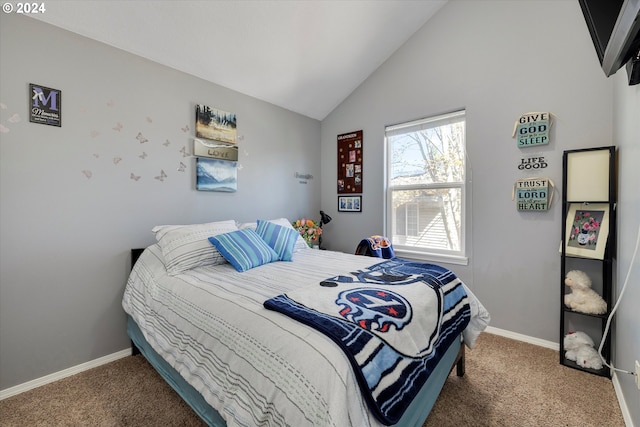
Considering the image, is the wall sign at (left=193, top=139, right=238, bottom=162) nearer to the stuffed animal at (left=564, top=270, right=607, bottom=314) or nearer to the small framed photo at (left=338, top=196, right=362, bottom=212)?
the small framed photo at (left=338, top=196, right=362, bottom=212)

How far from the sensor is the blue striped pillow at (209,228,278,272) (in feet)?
6.18

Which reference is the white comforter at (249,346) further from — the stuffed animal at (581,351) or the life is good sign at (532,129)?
the life is good sign at (532,129)

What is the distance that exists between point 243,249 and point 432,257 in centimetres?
195

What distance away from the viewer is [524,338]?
230 cm

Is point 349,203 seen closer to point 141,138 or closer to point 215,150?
point 215,150

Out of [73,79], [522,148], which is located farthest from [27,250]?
[522,148]

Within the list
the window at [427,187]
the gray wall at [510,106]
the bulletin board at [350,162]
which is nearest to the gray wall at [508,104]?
the gray wall at [510,106]

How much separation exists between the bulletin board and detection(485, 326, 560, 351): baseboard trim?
1.97 meters

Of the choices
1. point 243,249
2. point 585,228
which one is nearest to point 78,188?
point 243,249

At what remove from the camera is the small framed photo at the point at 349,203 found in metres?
3.40

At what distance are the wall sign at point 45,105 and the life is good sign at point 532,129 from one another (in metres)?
3.48

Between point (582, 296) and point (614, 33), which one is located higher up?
point (614, 33)

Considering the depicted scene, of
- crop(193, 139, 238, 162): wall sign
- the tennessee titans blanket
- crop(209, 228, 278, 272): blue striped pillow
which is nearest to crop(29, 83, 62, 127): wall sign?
crop(193, 139, 238, 162): wall sign

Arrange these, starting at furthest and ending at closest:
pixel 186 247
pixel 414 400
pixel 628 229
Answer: pixel 186 247 < pixel 628 229 < pixel 414 400
